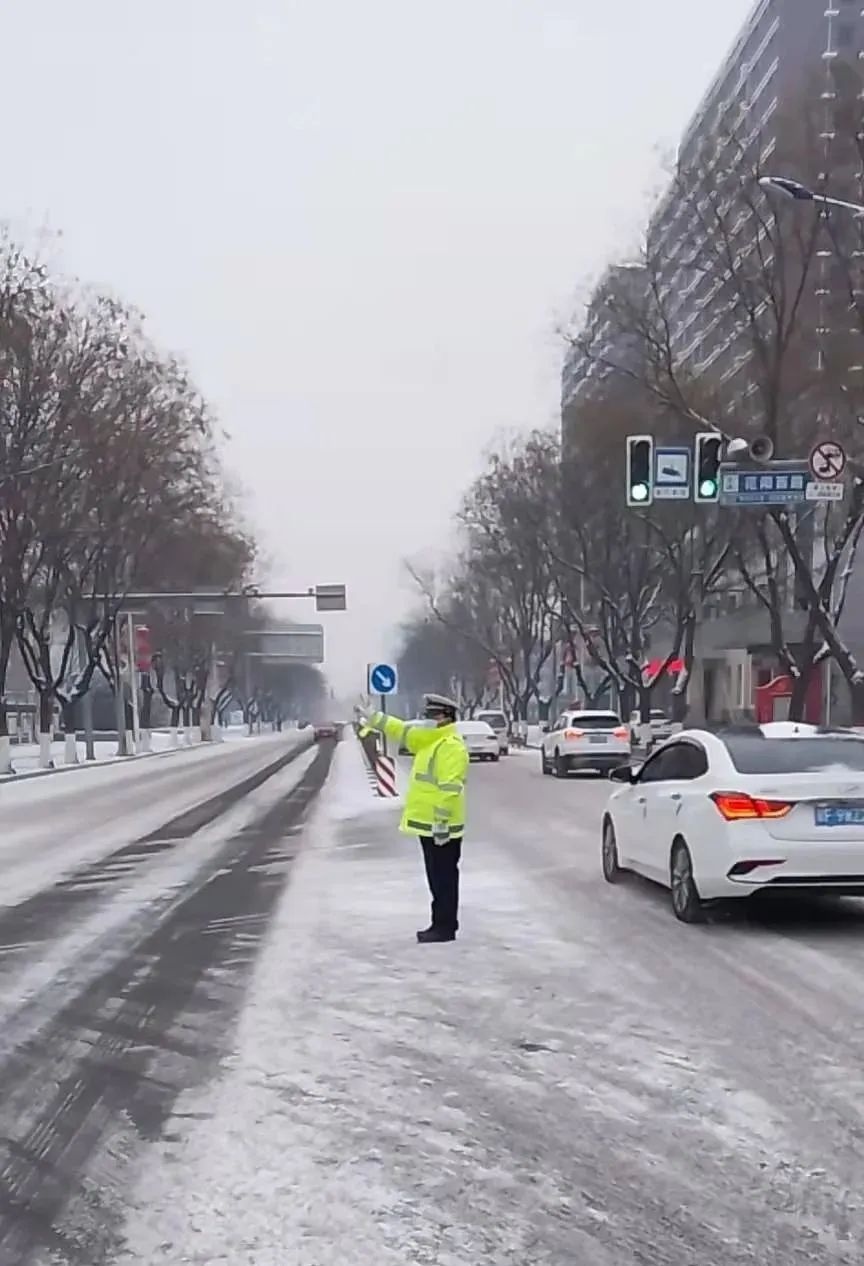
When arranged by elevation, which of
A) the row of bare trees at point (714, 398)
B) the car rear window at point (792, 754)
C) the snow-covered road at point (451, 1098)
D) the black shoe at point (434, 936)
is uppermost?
the row of bare trees at point (714, 398)

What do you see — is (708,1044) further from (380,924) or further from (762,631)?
(762,631)

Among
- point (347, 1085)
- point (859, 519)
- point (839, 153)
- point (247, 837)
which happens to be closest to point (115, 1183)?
point (347, 1085)

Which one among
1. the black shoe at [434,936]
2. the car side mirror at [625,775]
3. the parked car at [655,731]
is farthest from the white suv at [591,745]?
the black shoe at [434,936]

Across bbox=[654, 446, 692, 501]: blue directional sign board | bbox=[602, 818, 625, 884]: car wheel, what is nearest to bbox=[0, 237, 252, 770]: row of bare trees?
bbox=[654, 446, 692, 501]: blue directional sign board

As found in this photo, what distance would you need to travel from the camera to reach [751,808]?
10.5 metres

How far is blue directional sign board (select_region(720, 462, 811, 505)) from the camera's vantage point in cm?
2288

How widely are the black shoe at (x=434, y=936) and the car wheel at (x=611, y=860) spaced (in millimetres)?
3677

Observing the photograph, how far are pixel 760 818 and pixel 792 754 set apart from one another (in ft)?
3.04

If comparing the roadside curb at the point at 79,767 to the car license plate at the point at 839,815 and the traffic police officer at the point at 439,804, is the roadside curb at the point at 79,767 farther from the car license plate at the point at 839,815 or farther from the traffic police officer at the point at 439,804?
the car license plate at the point at 839,815

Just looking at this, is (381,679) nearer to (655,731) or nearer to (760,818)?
(760,818)

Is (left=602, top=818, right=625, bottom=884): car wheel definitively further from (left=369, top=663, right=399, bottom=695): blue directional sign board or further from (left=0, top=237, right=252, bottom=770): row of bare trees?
(left=0, top=237, right=252, bottom=770): row of bare trees

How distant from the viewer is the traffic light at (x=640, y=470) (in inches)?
837

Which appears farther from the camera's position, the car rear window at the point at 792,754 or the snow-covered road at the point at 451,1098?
the car rear window at the point at 792,754

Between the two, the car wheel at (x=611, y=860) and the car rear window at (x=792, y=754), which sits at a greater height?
the car rear window at (x=792, y=754)
